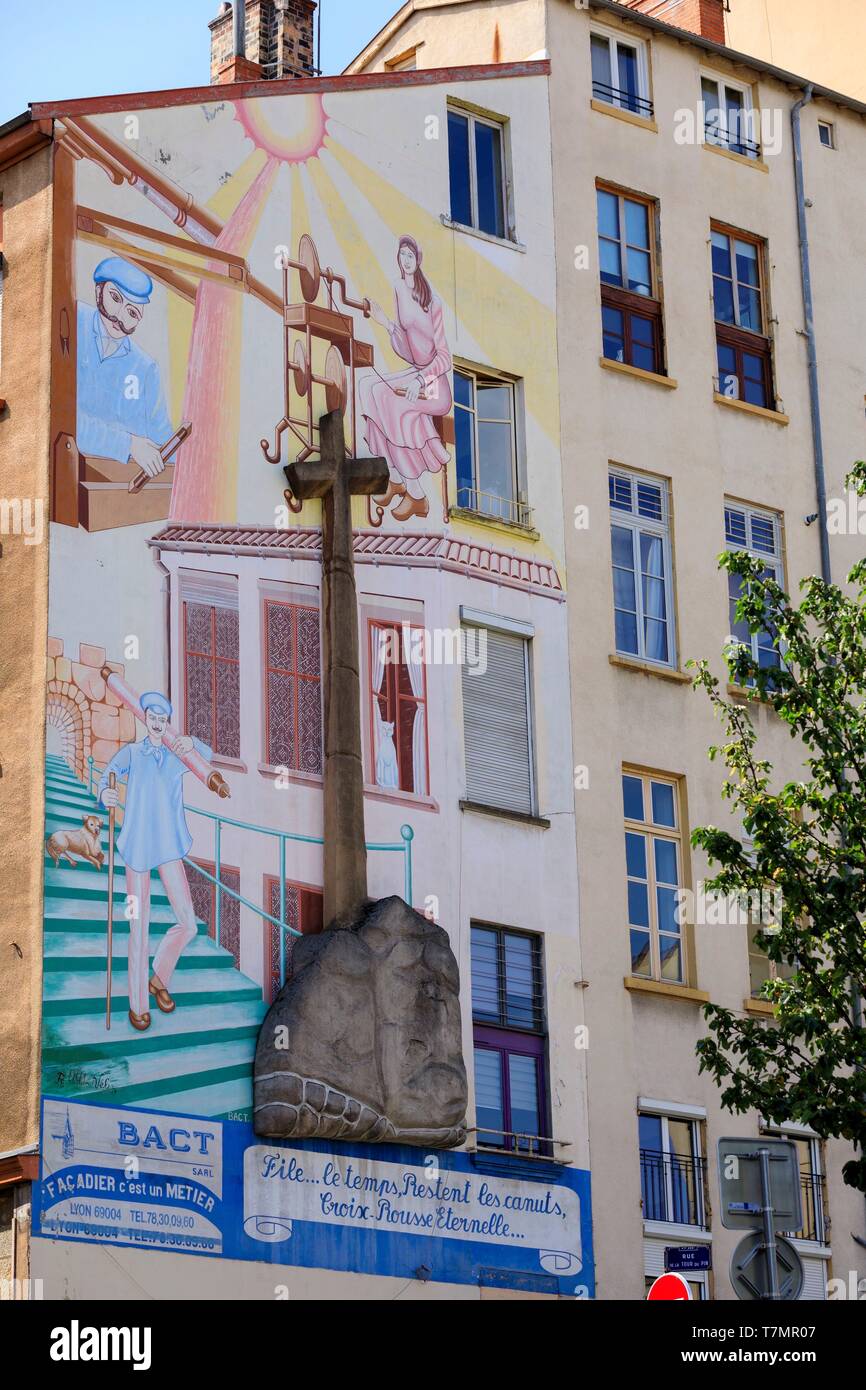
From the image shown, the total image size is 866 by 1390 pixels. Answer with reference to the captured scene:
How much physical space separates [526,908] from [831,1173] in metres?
5.26

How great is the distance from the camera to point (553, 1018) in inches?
1128

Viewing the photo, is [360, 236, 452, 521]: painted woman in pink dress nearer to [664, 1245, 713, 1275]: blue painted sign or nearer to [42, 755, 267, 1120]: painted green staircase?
[42, 755, 267, 1120]: painted green staircase

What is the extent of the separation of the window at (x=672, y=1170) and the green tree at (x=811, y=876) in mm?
4697

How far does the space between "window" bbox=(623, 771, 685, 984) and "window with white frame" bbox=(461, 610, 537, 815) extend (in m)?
1.64

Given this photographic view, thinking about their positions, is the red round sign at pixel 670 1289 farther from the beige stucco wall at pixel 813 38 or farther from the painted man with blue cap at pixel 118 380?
the beige stucco wall at pixel 813 38

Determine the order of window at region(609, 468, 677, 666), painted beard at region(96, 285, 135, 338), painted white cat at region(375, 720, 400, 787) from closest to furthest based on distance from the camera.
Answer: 1. painted beard at region(96, 285, 135, 338)
2. painted white cat at region(375, 720, 400, 787)
3. window at region(609, 468, 677, 666)

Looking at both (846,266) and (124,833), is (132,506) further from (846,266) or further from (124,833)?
(846,266)

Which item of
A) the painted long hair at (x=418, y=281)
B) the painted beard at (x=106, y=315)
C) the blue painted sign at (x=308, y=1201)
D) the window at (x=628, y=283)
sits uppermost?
the window at (x=628, y=283)

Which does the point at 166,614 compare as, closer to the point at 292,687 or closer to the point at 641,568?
the point at 292,687

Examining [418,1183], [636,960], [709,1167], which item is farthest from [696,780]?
[418,1183]

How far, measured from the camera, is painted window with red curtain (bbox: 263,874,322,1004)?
26562 mm

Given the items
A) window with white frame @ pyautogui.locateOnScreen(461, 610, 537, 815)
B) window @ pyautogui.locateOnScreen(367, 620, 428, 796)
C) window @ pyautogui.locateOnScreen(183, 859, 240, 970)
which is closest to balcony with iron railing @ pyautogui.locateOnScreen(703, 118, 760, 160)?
window with white frame @ pyautogui.locateOnScreen(461, 610, 537, 815)

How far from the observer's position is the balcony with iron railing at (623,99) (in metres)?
33.6
